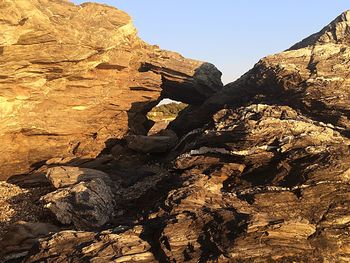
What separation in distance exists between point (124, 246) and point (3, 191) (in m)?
18.2

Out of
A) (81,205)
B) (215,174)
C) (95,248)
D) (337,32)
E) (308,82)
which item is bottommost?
(95,248)

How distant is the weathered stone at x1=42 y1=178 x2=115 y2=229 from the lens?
25719 millimetres

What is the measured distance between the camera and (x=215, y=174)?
24.7 m

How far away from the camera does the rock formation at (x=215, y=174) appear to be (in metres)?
17.6

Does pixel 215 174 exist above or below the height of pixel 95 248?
above

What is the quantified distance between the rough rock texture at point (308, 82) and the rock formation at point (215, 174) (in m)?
0.10

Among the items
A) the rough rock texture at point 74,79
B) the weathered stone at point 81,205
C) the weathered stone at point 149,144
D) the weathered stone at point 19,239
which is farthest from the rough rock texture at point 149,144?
the weathered stone at point 19,239

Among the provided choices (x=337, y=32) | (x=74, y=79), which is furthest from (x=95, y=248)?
(x=337, y=32)

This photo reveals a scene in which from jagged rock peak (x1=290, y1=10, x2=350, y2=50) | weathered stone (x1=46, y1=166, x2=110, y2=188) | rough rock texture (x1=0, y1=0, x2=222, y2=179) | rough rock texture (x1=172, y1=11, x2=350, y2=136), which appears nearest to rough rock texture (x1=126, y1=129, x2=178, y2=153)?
rough rock texture (x1=0, y1=0, x2=222, y2=179)

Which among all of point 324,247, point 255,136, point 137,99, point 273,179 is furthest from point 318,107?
point 137,99

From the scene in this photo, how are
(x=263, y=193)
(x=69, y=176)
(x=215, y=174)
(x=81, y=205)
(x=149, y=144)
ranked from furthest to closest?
(x=149, y=144) < (x=69, y=176) < (x=81, y=205) < (x=215, y=174) < (x=263, y=193)

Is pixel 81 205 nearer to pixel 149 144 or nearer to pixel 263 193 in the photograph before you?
pixel 263 193

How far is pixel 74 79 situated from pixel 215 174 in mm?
18352

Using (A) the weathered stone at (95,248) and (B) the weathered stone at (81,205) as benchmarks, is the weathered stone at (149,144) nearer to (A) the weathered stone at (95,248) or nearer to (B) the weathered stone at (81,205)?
(B) the weathered stone at (81,205)
